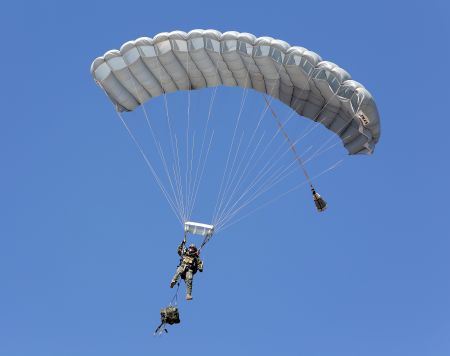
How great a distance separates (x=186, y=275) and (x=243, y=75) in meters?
5.20

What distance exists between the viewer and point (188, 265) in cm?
2802

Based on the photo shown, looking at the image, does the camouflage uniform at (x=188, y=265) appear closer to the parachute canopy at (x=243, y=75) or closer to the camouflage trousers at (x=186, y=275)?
the camouflage trousers at (x=186, y=275)

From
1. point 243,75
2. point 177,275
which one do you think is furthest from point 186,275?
point 243,75

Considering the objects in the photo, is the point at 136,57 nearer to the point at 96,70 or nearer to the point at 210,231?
the point at 96,70

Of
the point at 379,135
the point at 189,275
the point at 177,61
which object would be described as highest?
the point at 177,61

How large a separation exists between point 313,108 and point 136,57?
4.56 m

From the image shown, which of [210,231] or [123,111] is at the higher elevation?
[123,111]

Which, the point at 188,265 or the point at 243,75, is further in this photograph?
the point at 243,75

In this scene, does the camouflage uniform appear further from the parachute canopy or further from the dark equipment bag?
the parachute canopy

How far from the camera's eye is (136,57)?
2930 cm

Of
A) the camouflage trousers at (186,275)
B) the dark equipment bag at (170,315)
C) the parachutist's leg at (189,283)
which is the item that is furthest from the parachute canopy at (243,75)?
the dark equipment bag at (170,315)

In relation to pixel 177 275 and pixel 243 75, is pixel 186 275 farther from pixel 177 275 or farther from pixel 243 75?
pixel 243 75


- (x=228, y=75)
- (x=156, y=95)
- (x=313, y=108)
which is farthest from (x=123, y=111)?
(x=313, y=108)

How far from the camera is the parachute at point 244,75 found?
92.5 feet
